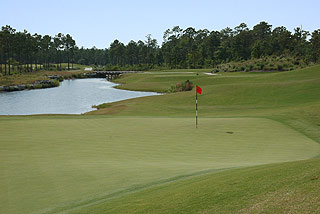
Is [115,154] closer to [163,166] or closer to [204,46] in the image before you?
[163,166]

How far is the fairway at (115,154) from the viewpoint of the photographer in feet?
32.6

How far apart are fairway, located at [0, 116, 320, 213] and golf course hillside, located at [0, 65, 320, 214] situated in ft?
0.12

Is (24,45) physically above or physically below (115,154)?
above

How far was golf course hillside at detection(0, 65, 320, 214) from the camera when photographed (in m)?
7.88

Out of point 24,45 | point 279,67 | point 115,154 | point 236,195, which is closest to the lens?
point 236,195

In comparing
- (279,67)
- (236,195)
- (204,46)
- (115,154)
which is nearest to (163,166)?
(115,154)

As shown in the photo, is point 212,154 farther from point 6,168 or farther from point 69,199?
point 6,168

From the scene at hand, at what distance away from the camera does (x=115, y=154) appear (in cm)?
1459

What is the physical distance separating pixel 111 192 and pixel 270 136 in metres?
11.0

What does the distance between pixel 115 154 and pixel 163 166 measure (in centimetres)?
293

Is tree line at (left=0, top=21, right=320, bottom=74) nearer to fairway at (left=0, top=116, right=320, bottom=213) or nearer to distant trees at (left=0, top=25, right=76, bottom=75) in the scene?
distant trees at (left=0, top=25, right=76, bottom=75)

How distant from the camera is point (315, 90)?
39.0m

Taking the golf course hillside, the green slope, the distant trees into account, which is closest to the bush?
the golf course hillside

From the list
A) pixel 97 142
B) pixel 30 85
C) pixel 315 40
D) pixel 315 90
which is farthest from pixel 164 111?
pixel 315 40
